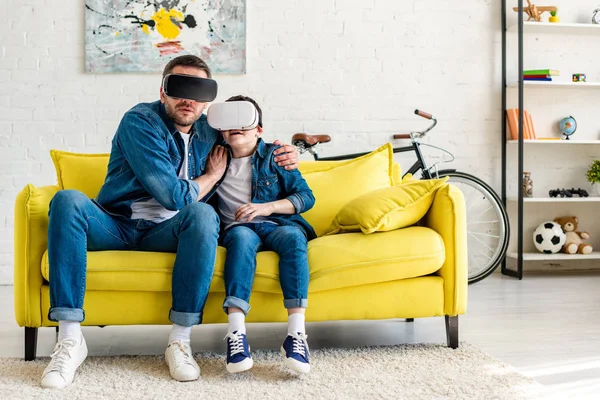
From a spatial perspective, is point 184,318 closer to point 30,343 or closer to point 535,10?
point 30,343

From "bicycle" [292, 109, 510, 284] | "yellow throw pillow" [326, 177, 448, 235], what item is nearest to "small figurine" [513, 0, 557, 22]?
"bicycle" [292, 109, 510, 284]

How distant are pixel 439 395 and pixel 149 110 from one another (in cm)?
126

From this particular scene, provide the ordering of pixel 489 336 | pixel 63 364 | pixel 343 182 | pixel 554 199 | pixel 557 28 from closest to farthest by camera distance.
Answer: pixel 63 364, pixel 489 336, pixel 343 182, pixel 554 199, pixel 557 28

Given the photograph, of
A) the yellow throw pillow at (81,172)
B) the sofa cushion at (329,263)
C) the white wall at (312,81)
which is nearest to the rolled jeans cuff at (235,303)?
the sofa cushion at (329,263)

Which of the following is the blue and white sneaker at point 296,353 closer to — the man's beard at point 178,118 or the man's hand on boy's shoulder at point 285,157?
the man's hand on boy's shoulder at point 285,157

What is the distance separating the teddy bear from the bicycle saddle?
1645mm

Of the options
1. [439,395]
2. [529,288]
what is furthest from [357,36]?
[439,395]

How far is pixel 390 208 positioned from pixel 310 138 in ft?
5.13

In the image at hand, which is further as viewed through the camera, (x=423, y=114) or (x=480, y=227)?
(x=480, y=227)

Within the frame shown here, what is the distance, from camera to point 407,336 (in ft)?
8.45

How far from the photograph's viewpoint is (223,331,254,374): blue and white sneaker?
1.93 metres

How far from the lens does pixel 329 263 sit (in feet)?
7.11

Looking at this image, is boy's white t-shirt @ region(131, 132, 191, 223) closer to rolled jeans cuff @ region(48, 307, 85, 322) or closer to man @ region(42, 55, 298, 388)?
man @ region(42, 55, 298, 388)

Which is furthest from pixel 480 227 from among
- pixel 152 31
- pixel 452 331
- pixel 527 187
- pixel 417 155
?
pixel 152 31
